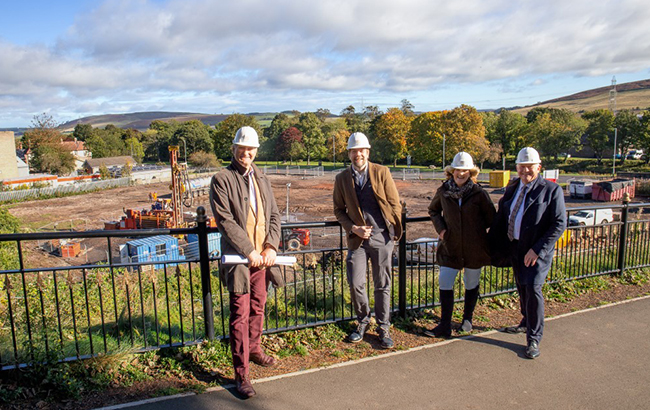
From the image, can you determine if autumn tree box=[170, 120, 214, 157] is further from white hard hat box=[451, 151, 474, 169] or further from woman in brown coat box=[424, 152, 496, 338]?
white hard hat box=[451, 151, 474, 169]

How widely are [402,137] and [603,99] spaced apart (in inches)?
5149

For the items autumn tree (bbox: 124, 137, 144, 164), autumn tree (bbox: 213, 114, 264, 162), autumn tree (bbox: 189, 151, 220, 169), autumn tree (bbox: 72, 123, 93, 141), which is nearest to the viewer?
autumn tree (bbox: 189, 151, 220, 169)

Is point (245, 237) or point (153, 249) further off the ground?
point (245, 237)

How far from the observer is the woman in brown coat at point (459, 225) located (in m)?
4.49

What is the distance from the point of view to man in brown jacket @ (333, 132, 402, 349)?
4297 mm

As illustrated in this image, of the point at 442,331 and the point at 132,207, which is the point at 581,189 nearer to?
the point at 132,207

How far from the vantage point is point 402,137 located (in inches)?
2788

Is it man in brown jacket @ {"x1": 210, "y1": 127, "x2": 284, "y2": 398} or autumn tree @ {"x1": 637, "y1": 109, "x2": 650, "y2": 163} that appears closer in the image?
man in brown jacket @ {"x1": 210, "y1": 127, "x2": 284, "y2": 398}

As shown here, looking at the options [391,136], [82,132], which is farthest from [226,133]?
[82,132]

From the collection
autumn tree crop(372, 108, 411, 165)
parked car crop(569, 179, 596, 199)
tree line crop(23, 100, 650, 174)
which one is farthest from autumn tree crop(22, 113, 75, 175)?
parked car crop(569, 179, 596, 199)

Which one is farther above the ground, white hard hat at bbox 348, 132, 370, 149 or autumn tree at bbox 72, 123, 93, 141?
autumn tree at bbox 72, 123, 93, 141

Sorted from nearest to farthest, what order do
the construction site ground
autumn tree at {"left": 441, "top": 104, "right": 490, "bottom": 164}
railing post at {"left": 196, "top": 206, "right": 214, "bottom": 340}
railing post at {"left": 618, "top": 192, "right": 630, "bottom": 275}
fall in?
railing post at {"left": 196, "top": 206, "right": 214, "bottom": 340}
railing post at {"left": 618, "top": 192, "right": 630, "bottom": 275}
the construction site ground
autumn tree at {"left": 441, "top": 104, "right": 490, "bottom": 164}

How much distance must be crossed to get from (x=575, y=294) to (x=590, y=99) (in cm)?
19425

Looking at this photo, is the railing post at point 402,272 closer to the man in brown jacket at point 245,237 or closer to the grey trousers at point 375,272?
the grey trousers at point 375,272
